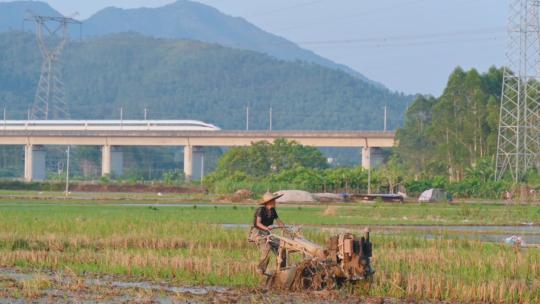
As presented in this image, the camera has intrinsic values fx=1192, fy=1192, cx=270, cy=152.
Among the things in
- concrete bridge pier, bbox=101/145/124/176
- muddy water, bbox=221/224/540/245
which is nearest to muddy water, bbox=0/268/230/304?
muddy water, bbox=221/224/540/245

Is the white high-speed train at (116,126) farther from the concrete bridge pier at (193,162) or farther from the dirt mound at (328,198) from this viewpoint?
the dirt mound at (328,198)

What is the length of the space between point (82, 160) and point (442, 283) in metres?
167

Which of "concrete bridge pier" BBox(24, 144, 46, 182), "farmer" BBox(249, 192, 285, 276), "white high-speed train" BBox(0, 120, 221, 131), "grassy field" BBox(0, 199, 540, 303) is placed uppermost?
"white high-speed train" BBox(0, 120, 221, 131)

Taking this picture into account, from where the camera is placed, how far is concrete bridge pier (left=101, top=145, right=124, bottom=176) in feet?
457

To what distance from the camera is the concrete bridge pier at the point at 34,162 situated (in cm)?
14038

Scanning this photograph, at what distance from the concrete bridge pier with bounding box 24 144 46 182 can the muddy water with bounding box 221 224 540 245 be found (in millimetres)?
98111

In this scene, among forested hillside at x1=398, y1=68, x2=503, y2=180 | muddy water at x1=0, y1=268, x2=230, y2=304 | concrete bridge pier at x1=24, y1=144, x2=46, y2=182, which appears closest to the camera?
muddy water at x1=0, y1=268, x2=230, y2=304

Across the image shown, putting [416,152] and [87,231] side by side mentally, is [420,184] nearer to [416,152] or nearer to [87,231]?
[416,152]

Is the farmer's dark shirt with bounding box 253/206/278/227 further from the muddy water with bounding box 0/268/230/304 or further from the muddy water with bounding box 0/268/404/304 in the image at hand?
the muddy water with bounding box 0/268/230/304

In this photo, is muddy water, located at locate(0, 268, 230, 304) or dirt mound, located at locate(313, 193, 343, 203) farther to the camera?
Result: dirt mound, located at locate(313, 193, 343, 203)

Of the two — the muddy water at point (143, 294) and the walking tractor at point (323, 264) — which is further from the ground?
the walking tractor at point (323, 264)

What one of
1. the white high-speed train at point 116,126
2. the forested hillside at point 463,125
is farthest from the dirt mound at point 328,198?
the white high-speed train at point 116,126

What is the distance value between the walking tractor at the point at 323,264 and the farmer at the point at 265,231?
0.14 meters

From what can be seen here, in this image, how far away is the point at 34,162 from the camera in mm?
142000
